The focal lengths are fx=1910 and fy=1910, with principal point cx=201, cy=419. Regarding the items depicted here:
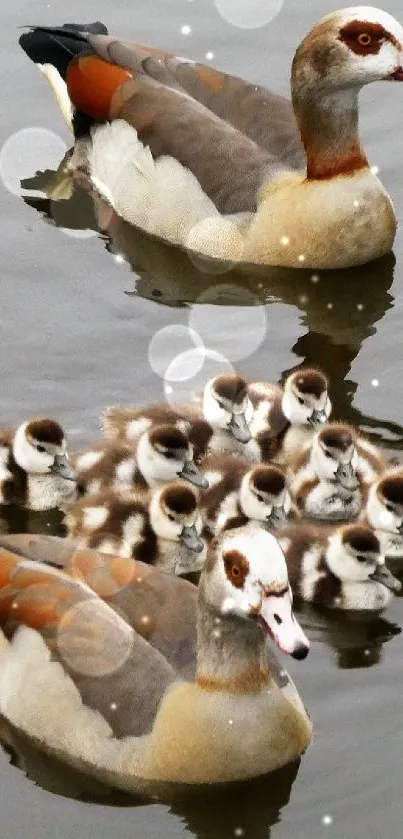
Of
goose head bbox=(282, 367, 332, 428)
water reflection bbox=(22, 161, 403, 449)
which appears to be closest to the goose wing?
goose head bbox=(282, 367, 332, 428)

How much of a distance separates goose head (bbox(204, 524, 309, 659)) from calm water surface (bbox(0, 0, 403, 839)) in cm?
81

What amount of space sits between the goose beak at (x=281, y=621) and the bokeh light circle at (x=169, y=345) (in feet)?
10.2

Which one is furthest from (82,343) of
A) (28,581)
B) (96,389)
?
(28,581)

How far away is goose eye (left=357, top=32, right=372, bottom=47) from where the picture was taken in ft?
30.8

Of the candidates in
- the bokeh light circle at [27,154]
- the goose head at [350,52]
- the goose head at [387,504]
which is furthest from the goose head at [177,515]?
the bokeh light circle at [27,154]

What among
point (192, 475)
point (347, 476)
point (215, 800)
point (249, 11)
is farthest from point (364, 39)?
point (215, 800)

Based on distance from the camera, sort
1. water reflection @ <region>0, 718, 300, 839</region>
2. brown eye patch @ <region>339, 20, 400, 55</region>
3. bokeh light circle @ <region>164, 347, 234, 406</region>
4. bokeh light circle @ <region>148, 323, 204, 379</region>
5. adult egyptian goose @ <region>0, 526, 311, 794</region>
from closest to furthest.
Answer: adult egyptian goose @ <region>0, 526, 311, 794</region>, water reflection @ <region>0, 718, 300, 839</region>, bokeh light circle @ <region>164, 347, 234, 406</region>, bokeh light circle @ <region>148, 323, 204, 379</region>, brown eye patch @ <region>339, 20, 400, 55</region>

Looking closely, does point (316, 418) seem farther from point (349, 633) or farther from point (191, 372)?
point (349, 633)

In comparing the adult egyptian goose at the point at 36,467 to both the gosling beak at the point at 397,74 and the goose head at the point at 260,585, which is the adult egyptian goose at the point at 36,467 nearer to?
the goose head at the point at 260,585

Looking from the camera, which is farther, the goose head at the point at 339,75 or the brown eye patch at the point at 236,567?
the goose head at the point at 339,75

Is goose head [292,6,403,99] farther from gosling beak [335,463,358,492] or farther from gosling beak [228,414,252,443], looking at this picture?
gosling beak [335,463,358,492]

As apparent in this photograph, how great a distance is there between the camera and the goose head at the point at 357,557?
24.1 ft

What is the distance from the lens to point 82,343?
30.3 feet

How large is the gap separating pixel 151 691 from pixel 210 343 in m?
3.15
